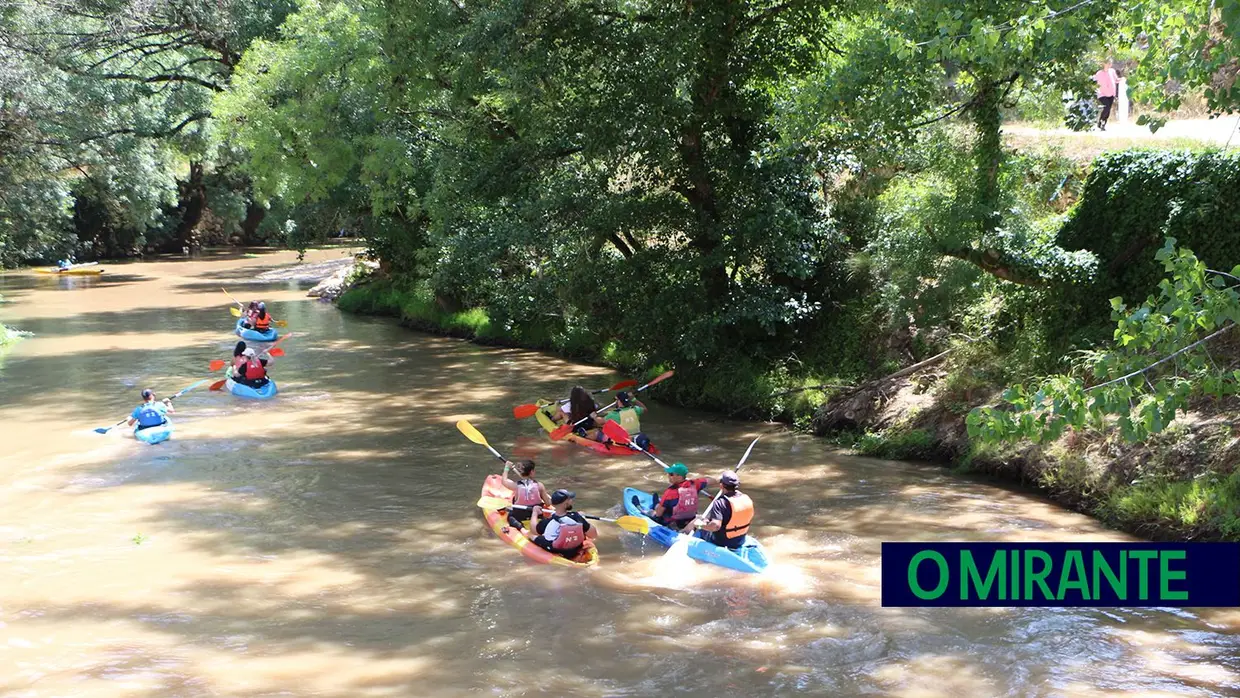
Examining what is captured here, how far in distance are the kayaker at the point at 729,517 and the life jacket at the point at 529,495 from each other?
1.91 meters

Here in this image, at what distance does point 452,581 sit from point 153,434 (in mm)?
7532

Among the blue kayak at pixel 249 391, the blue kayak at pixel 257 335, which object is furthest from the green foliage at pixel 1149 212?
the blue kayak at pixel 257 335

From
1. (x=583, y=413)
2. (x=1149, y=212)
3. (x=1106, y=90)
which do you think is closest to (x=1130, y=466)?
(x=1149, y=212)

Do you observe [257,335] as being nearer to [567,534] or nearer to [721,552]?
[567,534]

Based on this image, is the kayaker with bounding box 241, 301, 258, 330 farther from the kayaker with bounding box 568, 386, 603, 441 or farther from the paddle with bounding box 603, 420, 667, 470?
the paddle with bounding box 603, 420, 667, 470

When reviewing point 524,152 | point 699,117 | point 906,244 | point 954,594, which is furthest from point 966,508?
point 524,152

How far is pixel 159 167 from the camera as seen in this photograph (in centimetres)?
4172

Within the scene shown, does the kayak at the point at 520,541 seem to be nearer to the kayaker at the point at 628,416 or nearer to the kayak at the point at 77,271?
the kayaker at the point at 628,416

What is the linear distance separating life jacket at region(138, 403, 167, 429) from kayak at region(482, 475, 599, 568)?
20.6ft

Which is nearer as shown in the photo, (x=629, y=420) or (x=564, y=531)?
(x=564, y=531)

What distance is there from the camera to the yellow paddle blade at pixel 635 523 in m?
11.2

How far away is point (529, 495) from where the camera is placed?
11.6 metres

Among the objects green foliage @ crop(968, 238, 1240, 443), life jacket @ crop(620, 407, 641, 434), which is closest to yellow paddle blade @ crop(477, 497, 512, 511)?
life jacket @ crop(620, 407, 641, 434)

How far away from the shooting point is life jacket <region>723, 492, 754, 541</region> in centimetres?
1050
